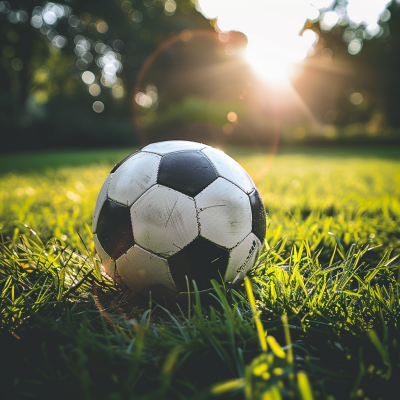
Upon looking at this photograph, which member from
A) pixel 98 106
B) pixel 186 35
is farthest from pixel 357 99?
pixel 98 106

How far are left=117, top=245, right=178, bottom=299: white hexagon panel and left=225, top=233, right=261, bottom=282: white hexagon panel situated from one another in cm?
30

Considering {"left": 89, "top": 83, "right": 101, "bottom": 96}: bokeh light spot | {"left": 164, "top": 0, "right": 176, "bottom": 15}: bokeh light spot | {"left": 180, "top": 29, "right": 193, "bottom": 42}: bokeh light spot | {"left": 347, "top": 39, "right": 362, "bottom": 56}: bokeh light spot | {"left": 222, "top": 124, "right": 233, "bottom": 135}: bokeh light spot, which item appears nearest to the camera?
{"left": 222, "top": 124, "right": 233, "bottom": 135}: bokeh light spot

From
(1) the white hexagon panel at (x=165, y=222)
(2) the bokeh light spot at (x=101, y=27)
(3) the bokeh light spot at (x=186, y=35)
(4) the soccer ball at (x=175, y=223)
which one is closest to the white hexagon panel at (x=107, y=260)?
(4) the soccer ball at (x=175, y=223)

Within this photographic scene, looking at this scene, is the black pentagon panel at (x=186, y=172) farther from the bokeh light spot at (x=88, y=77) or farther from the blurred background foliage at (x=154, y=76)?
the bokeh light spot at (x=88, y=77)

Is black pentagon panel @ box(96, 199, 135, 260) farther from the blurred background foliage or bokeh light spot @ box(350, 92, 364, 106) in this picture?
bokeh light spot @ box(350, 92, 364, 106)

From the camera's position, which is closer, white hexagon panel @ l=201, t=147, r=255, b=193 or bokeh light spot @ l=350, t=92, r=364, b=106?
white hexagon panel @ l=201, t=147, r=255, b=193

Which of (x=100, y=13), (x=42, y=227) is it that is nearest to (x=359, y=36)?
(x=100, y=13)

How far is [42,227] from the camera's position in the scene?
256cm

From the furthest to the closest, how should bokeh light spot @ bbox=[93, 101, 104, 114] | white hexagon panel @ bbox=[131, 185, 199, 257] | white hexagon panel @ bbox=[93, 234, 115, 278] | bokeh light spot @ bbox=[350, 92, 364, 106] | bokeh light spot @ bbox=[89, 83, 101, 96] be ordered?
1. bokeh light spot @ bbox=[350, 92, 364, 106]
2. bokeh light spot @ bbox=[89, 83, 101, 96]
3. bokeh light spot @ bbox=[93, 101, 104, 114]
4. white hexagon panel @ bbox=[93, 234, 115, 278]
5. white hexagon panel @ bbox=[131, 185, 199, 257]

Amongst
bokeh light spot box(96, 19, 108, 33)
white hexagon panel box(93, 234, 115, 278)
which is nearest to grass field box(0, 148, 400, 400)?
white hexagon panel box(93, 234, 115, 278)

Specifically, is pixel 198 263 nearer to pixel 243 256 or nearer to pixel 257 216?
pixel 243 256

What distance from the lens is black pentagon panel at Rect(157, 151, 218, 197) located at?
A: 1.51 m

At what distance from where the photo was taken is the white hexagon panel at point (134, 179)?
1536 millimetres

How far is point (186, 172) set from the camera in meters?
1.55
